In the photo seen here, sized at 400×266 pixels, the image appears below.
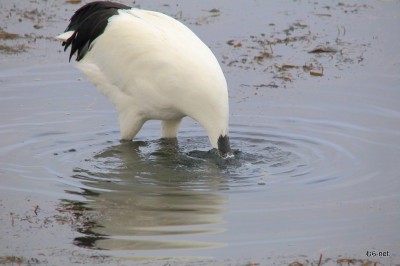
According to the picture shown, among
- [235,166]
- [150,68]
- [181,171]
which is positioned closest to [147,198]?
[181,171]

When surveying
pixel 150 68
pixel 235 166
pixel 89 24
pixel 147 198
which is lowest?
pixel 147 198

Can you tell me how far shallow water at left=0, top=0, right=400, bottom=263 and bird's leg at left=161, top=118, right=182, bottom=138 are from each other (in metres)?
0.11

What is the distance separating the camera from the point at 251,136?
912 centimetres

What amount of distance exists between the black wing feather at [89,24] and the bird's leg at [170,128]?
108 cm

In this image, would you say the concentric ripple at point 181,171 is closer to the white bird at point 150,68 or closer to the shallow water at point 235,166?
the shallow water at point 235,166

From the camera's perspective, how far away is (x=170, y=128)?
9.04m

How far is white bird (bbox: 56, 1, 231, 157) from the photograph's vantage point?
8070 millimetres

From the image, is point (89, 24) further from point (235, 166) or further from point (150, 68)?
point (235, 166)

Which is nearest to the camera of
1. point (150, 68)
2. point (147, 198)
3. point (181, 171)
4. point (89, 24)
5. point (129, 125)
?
point (147, 198)

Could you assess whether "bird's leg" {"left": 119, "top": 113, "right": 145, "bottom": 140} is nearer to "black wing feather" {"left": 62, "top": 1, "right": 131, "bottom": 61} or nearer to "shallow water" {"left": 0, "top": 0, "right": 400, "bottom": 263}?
"shallow water" {"left": 0, "top": 0, "right": 400, "bottom": 263}

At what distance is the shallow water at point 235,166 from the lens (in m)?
6.32

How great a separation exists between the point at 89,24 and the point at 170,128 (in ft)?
4.22

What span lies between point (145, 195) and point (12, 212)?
1097mm

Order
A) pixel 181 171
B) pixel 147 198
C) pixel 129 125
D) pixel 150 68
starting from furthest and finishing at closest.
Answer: pixel 129 125
pixel 150 68
pixel 181 171
pixel 147 198
